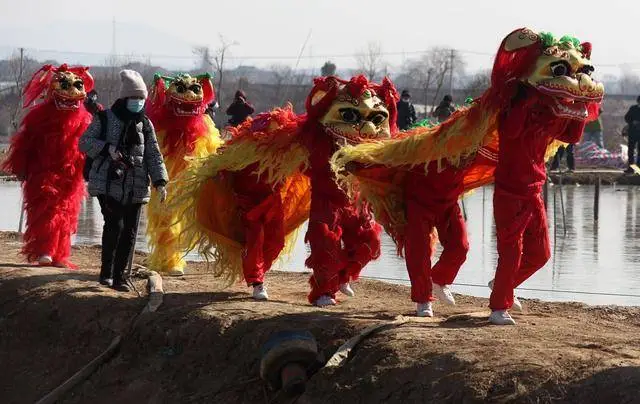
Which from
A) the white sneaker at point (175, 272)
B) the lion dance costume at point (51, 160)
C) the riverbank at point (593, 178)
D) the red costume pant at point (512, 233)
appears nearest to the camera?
the red costume pant at point (512, 233)

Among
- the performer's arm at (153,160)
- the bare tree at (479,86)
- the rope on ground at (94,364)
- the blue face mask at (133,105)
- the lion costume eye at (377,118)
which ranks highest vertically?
the bare tree at (479,86)

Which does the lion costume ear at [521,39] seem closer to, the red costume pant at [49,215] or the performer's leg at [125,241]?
the performer's leg at [125,241]

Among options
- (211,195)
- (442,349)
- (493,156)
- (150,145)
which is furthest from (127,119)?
(442,349)

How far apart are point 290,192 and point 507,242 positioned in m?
2.65

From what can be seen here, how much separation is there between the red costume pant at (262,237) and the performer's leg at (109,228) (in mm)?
975

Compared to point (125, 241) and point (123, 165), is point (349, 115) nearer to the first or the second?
point (123, 165)

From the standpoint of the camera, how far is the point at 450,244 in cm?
843

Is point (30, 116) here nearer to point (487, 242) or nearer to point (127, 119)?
point (127, 119)

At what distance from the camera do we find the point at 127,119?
376 inches

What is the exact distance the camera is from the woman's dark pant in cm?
961

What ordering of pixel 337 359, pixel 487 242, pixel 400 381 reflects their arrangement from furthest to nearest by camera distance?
pixel 487 242 → pixel 337 359 → pixel 400 381

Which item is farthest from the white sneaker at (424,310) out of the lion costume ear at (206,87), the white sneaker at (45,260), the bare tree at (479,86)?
the bare tree at (479,86)

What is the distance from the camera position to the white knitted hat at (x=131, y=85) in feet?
31.0

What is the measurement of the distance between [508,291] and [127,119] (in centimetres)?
341
